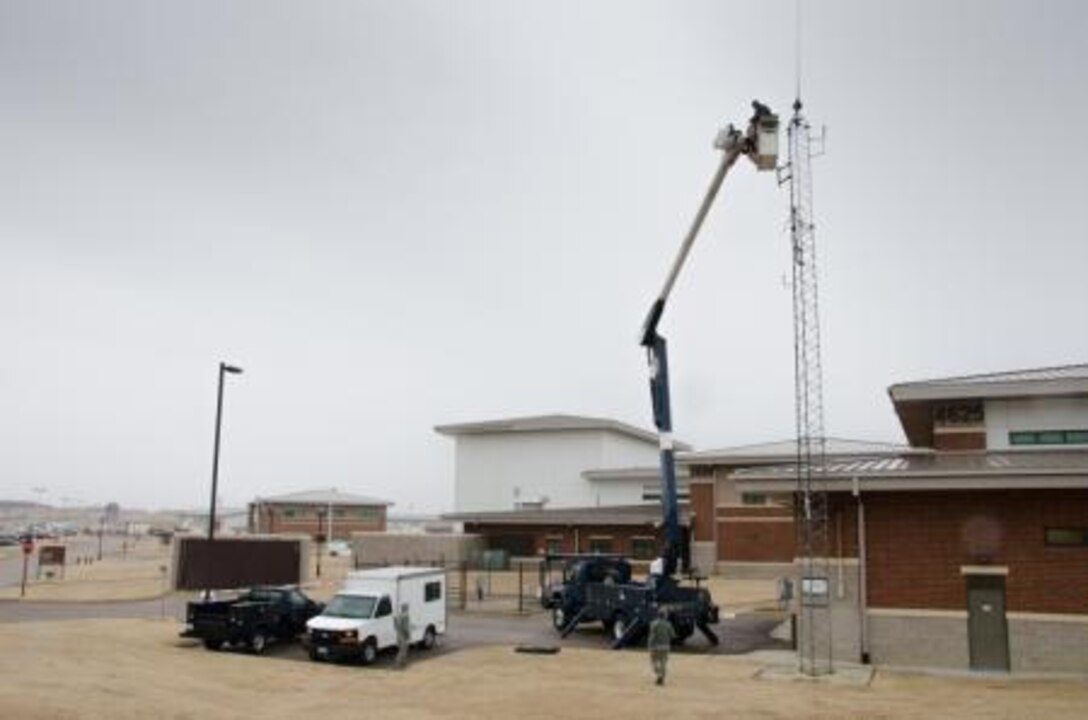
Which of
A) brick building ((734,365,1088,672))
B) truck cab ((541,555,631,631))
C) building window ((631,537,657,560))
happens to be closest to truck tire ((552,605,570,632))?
truck cab ((541,555,631,631))

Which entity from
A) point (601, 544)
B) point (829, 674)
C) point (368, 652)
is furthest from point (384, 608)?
point (601, 544)

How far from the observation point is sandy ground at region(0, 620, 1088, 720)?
20702 millimetres

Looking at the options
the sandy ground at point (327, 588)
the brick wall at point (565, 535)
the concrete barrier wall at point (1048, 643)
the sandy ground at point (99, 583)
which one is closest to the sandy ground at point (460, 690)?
the concrete barrier wall at point (1048, 643)

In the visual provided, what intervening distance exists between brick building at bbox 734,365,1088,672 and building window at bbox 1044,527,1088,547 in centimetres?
2

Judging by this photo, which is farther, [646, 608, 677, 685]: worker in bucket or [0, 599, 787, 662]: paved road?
[0, 599, 787, 662]: paved road

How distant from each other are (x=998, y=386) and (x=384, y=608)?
20712 millimetres

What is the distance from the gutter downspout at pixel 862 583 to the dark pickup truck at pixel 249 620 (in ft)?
55.2

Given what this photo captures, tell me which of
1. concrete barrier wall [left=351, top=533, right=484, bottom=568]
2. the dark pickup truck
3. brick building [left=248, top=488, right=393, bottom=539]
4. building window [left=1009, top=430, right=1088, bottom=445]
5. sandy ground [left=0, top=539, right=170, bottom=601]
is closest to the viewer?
the dark pickup truck

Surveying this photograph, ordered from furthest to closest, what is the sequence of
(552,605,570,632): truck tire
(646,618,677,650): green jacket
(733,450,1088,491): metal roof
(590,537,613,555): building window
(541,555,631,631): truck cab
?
1. (590,537,613,555): building window
2. (552,605,570,632): truck tire
3. (541,555,631,631): truck cab
4. (733,450,1088,491): metal roof
5. (646,618,677,650): green jacket

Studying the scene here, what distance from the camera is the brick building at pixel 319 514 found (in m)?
102

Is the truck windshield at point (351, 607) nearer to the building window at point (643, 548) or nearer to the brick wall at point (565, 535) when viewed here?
the brick wall at point (565, 535)

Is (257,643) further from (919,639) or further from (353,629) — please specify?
(919,639)

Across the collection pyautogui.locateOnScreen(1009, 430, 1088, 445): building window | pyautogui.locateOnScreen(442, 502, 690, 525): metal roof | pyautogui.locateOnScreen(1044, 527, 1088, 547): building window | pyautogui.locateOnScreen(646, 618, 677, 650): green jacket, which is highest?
pyautogui.locateOnScreen(1009, 430, 1088, 445): building window

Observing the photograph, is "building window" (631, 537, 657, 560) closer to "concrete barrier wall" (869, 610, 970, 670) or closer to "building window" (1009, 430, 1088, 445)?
"building window" (1009, 430, 1088, 445)
